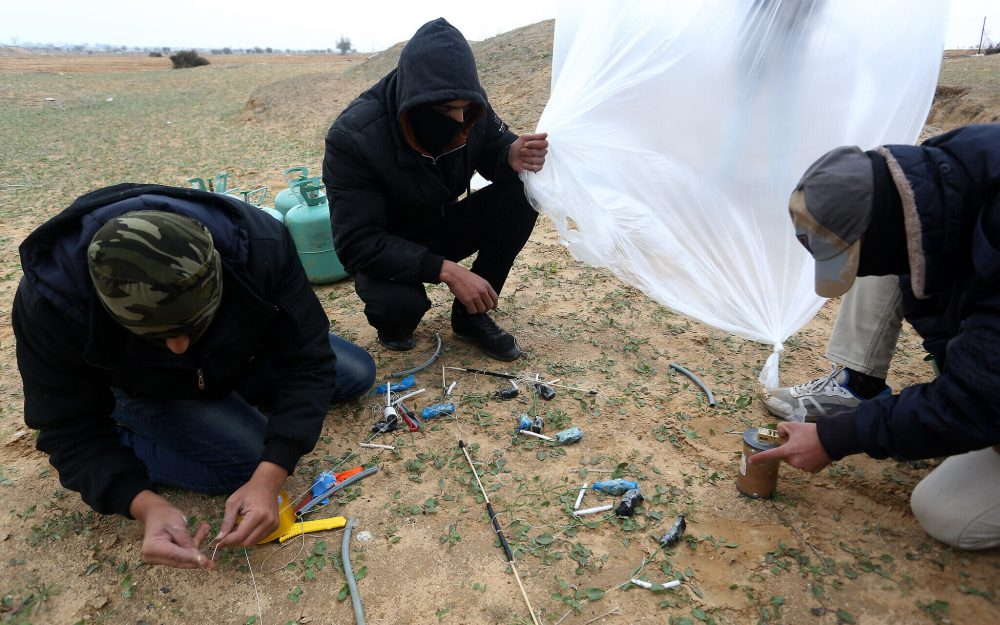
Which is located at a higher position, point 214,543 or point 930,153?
point 930,153

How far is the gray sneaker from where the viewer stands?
2.16 m

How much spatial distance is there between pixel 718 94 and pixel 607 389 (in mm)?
1212

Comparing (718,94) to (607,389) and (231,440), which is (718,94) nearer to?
(607,389)

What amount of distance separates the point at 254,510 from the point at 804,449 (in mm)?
1450

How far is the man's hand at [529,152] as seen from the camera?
251 cm

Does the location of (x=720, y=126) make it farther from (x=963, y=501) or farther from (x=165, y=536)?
(x=165, y=536)

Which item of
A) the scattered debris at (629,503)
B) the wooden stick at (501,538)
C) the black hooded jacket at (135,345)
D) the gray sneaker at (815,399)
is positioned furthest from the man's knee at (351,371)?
the gray sneaker at (815,399)

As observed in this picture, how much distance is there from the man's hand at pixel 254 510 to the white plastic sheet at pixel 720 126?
1404mm

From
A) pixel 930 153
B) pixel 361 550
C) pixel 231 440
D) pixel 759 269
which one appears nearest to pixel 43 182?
pixel 231 440

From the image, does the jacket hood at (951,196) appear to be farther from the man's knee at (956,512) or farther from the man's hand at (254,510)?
the man's hand at (254,510)

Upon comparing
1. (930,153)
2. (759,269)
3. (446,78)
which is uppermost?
(446,78)

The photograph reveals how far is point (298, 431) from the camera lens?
1.75 metres

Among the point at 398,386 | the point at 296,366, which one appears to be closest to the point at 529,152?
the point at 398,386

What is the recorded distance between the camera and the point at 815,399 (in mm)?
2186
